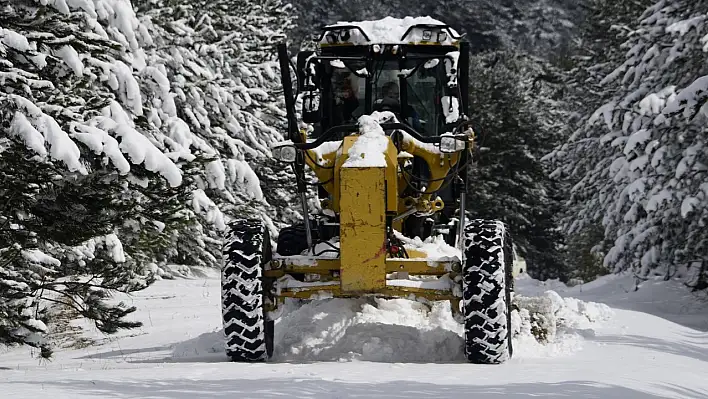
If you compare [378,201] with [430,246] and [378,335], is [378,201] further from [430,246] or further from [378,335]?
[430,246]

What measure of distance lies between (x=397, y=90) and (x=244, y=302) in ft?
10.2

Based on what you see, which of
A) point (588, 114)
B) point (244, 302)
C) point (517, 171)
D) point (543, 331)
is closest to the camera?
point (244, 302)

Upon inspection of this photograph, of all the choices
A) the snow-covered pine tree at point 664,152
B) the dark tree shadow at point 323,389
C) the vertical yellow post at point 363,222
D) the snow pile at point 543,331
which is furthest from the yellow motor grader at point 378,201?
the snow-covered pine tree at point 664,152

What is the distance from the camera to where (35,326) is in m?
9.84

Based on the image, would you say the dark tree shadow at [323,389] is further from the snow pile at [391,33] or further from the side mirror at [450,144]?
the snow pile at [391,33]

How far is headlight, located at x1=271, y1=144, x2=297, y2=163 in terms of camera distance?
352 inches

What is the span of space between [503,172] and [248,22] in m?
22.2

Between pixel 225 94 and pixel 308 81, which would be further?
pixel 225 94

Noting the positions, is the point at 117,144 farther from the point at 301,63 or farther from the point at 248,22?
the point at 248,22

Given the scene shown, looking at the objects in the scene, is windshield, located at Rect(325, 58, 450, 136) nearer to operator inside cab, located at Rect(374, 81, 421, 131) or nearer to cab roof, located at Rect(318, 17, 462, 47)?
operator inside cab, located at Rect(374, 81, 421, 131)

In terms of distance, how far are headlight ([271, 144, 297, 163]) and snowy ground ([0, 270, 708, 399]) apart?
5.16ft

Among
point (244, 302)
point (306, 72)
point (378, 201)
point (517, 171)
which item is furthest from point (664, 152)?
point (517, 171)

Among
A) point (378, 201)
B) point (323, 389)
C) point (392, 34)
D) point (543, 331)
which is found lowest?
point (543, 331)

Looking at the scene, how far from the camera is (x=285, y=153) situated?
8.97 m
